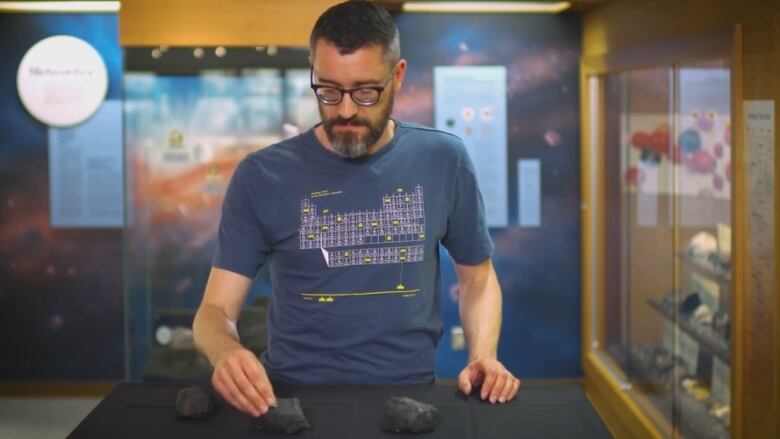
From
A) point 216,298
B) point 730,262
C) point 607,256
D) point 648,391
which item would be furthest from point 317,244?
point 607,256

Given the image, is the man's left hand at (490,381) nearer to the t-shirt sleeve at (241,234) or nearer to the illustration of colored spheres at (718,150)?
the t-shirt sleeve at (241,234)

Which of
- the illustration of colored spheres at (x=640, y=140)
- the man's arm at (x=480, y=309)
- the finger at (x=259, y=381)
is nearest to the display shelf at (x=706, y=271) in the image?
the illustration of colored spheres at (x=640, y=140)

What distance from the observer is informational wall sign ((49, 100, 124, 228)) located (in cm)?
552

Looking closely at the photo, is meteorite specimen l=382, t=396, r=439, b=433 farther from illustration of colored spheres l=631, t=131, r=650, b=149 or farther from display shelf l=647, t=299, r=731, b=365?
illustration of colored spheres l=631, t=131, r=650, b=149

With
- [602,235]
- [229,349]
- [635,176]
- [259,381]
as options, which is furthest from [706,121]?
[259,381]

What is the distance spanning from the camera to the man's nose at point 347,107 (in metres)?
2.04

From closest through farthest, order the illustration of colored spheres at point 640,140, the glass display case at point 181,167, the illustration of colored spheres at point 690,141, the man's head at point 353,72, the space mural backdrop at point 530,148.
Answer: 1. the man's head at point 353,72
2. the illustration of colored spheres at point 690,141
3. the glass display case at point 181,167
4. the illustration of colored spheres at point 640,140
5. the space mural backdrop at point 530,148

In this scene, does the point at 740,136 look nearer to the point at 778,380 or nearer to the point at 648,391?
the point at 778,380

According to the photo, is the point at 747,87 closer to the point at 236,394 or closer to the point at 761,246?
the point at 761,246

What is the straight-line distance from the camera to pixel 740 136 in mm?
3305

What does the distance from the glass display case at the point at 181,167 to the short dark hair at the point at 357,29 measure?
2.38 metres

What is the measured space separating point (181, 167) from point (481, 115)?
65.7 inches

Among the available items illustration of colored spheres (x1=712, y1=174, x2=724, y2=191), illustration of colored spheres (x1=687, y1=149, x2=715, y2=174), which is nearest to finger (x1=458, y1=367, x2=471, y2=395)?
illustration of colored spheres (x1=712, y1=174, x2=724, y2=191)

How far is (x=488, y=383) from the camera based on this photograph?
188 centimetres
